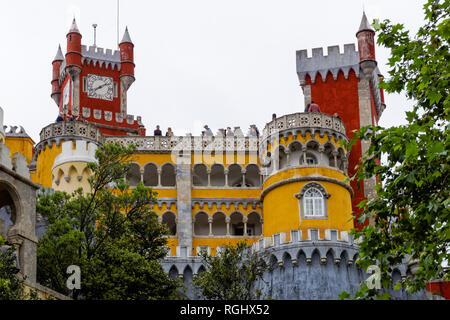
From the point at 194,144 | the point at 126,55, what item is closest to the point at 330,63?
the point at 194,144

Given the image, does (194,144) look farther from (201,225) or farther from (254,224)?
(254,224)

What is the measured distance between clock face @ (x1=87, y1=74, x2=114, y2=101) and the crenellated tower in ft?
65.2

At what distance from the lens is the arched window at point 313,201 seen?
5003 centimetres

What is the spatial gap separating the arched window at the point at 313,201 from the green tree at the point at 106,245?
35.6ft

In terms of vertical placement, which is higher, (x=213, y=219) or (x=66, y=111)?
(x=66, y=111)

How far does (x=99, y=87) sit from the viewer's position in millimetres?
74875

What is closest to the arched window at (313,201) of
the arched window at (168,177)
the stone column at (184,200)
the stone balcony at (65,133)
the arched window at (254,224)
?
the arched window at (254,224)

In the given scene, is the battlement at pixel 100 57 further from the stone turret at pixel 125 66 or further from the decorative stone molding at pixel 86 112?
the decorative stone molding at pixel 86 112

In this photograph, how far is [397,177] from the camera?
21750 millimetres

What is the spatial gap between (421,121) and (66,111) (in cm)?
5274

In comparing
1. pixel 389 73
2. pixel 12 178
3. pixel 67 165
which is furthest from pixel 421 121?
pixel 67 165
